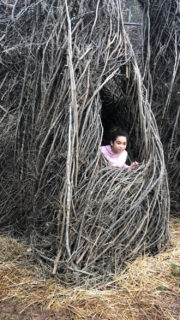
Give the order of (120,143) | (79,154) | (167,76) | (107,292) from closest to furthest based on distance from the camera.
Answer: (107,292), (79,154), (120,143), (167,76)

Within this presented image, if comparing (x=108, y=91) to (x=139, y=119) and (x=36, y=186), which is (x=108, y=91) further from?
(x=36, y=186)

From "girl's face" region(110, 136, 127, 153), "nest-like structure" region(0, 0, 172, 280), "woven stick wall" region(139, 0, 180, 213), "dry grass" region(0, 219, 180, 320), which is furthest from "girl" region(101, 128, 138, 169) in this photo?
"dry grass" region(0, 219, 180, 320)

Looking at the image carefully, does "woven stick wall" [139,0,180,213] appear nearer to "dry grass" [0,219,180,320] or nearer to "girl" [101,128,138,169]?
"girl" [101,128,138,169]

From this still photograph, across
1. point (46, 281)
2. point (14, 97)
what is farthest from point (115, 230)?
point (14, 97)

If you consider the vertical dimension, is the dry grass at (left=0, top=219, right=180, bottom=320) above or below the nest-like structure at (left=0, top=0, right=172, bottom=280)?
below

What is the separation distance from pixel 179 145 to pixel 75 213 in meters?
1.89

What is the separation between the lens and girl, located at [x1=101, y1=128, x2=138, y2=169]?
12.5 ft

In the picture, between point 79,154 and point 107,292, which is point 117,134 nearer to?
point 79,154

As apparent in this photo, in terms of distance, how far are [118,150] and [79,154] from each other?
88 cm

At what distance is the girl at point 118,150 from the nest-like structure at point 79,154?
0.59ft

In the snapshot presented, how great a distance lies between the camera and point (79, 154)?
3.10m

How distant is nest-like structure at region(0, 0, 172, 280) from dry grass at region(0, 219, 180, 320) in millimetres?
134

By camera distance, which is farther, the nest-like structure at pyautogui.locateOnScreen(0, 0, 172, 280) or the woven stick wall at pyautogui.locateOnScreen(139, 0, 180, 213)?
the woven stick wall at pyautogui.locateOnScreen(139, 0, 180, 213)

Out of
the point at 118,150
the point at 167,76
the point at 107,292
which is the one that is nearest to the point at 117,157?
the point at 118,150
